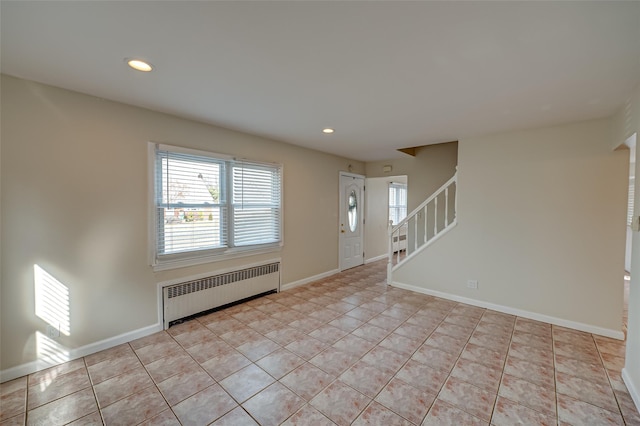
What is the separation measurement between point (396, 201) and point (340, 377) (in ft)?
22.2

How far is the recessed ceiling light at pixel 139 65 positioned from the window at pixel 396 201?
6747 mm

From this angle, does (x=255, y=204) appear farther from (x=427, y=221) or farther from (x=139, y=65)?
(x=427, y=221)

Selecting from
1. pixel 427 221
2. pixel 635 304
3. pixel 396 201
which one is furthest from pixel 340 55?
pixel 396 201

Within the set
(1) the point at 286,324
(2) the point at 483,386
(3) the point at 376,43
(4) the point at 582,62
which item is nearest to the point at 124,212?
(1) the point at 286,324

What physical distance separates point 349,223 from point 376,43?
4442 mm

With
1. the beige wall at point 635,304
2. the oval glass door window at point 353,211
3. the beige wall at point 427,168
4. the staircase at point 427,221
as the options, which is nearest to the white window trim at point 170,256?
the staircase at point 427,221

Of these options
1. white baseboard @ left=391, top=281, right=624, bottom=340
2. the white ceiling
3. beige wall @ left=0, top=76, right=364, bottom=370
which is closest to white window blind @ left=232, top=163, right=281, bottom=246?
beige wall @ left=0, top=76, right=364, bottom=370

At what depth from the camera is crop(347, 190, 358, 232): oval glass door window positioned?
231 inches

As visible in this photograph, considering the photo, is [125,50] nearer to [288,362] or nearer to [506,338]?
[288,362]

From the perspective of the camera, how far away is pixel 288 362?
2.39 meters

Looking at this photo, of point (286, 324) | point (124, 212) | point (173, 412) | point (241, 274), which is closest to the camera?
point (173, 412)

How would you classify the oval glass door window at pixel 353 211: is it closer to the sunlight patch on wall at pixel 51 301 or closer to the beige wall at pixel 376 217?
the beige wall at pixel 376 217

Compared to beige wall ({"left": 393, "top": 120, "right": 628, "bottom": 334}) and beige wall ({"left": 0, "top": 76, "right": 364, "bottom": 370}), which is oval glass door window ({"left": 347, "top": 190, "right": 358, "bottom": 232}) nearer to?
beige wall ({"left": 393, "top": 120, "right": 628, "bottom": 334})

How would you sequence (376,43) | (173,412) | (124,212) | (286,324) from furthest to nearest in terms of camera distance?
1. (286,324)
2. (124,212)
3. (173,412)
4. (376,43)
